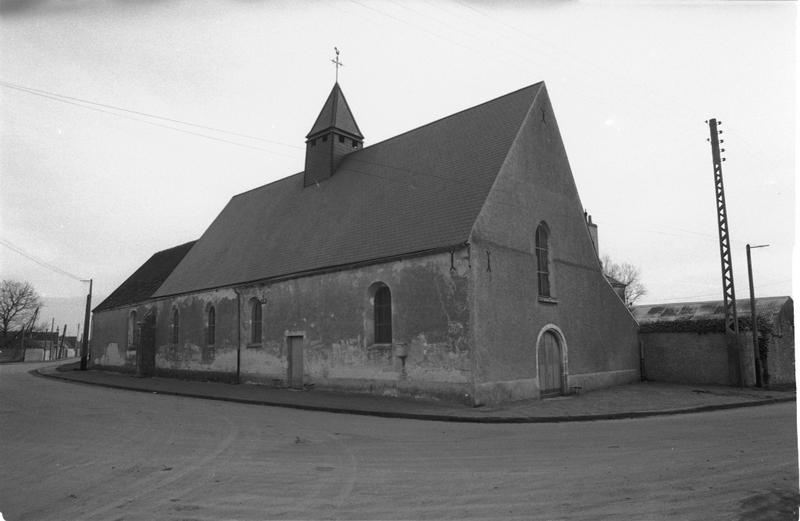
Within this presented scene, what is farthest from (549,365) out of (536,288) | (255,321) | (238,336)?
(238,336)

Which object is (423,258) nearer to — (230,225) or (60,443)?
(60,443)

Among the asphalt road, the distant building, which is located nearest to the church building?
the distant building

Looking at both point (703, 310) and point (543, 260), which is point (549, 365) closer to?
point (543, 260)

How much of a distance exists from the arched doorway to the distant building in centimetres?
710

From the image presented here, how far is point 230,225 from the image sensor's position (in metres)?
31.0

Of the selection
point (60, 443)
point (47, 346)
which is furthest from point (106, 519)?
point (47, 346)

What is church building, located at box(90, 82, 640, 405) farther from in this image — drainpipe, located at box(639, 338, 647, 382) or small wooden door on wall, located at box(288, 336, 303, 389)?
drainpipe, located at box(639, 338, 647, 382)

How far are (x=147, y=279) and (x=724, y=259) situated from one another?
110 ft

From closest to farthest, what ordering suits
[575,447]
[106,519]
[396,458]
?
1. [106,519]
2. [396,458]
3. [575,447]

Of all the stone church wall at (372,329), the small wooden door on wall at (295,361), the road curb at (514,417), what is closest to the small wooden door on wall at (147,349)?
the stone church wall at (372,329)

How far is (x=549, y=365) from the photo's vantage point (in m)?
18.0

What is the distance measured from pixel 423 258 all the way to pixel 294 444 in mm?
8270

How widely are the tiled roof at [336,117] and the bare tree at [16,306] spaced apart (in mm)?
53950

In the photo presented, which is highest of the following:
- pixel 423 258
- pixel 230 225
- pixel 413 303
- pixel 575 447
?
Result: pixel 230 225
